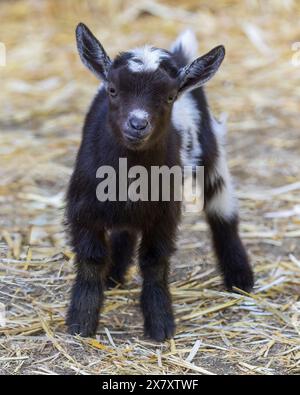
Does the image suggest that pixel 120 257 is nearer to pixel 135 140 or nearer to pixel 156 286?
pixel 156 286

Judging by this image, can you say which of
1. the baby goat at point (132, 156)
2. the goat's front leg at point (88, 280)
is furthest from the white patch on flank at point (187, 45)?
the goat's front leg at point (88, 280)

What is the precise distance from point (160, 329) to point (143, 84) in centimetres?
135

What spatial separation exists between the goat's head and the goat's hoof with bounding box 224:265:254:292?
4.45 feet

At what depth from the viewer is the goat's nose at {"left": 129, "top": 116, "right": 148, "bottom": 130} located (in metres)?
4.36

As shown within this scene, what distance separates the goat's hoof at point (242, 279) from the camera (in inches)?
221

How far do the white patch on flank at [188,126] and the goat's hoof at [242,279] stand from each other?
0.75m

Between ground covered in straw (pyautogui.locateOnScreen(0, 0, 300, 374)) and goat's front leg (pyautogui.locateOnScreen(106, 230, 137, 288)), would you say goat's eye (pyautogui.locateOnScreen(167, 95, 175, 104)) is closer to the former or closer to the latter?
goat's front leg (pyautogui.locateOnScreen(106, 230, 137, 288))

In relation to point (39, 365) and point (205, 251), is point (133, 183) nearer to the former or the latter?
point (39, 365)

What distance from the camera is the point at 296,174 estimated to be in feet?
24.8

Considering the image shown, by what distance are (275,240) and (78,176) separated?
2120mm

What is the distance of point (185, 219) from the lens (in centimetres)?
679

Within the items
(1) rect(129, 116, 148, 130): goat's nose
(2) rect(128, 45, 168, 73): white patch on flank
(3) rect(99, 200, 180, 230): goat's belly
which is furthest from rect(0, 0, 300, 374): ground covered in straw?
(2) rect(128, 45, 168, 73): white patch on flank

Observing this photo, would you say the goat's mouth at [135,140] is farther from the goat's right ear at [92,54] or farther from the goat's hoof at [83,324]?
the goat's hoof at [83,324]
